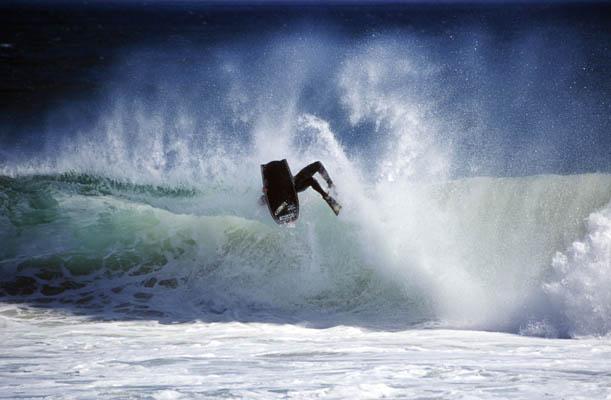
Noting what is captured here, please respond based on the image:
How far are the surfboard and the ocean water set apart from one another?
1717mm

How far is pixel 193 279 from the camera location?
43.8 ft

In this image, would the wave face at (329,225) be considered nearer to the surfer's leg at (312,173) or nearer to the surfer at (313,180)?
the surfer at (313,180)

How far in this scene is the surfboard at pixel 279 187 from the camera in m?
10.4

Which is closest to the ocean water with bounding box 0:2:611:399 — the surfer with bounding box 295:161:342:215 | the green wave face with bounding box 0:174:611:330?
the green wave face with bounding box 0:174:611:330

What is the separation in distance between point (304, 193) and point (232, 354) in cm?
550

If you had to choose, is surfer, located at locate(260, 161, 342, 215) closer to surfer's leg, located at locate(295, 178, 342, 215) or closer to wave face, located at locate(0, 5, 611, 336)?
surfer's leg, located at locate(295, 178, 342, 215)

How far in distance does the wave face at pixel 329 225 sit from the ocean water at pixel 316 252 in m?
0.04

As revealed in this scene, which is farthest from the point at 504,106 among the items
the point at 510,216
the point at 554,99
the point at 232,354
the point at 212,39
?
the point at 212,39

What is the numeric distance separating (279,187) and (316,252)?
11.3ft

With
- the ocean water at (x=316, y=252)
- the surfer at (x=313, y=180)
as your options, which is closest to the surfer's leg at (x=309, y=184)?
the surfer at (x=313, y=180)

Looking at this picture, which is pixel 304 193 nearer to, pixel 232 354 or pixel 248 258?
pixel 248 258

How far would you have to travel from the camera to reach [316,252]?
13.7 meters

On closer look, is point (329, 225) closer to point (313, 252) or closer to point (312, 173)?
point (313, 252)

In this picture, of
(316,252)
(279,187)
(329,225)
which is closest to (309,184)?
(279,187)
